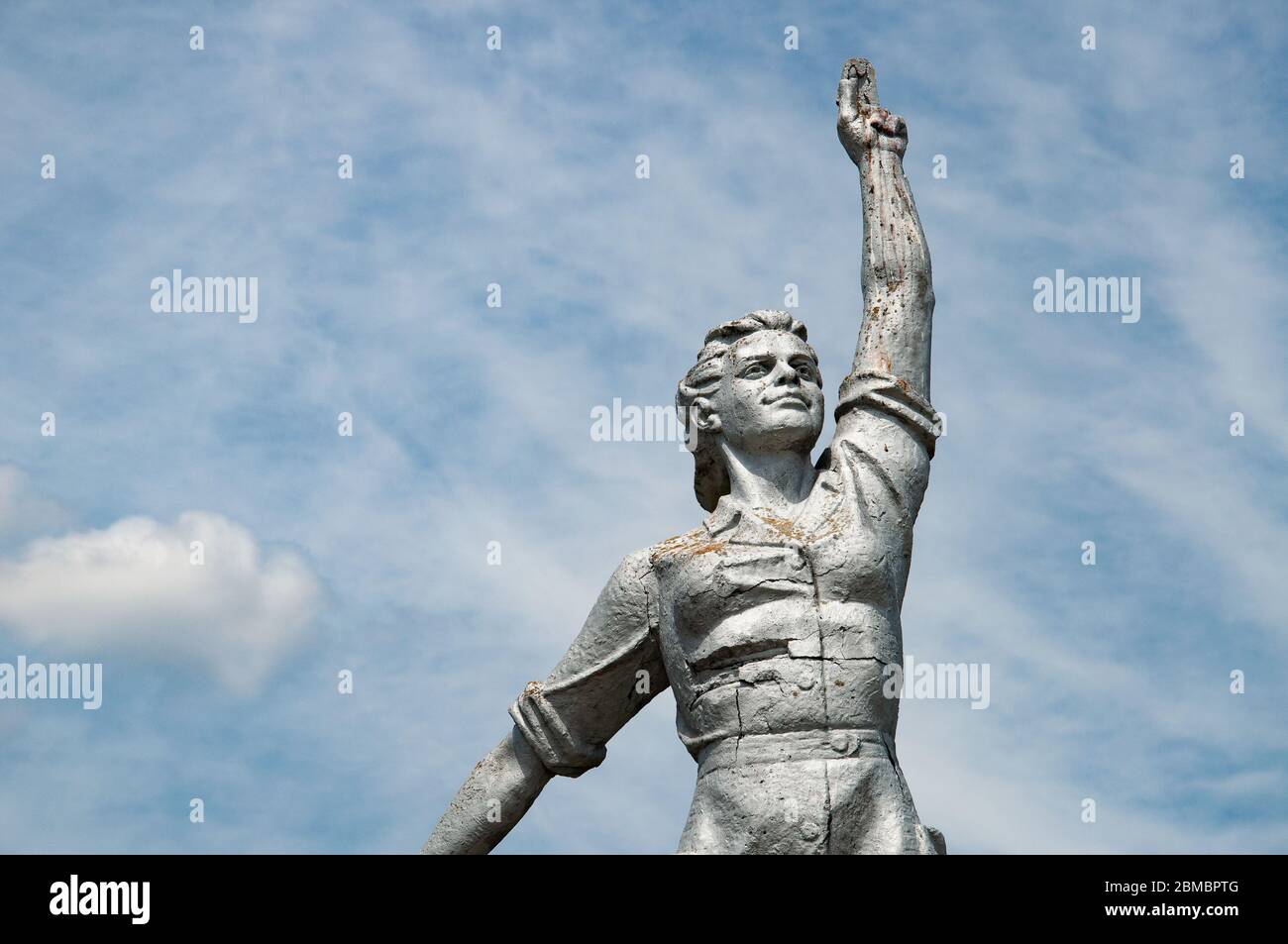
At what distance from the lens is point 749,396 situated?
12.0 m

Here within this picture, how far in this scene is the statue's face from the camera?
11969mm

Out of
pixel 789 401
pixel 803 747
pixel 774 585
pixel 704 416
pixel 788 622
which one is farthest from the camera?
pixel 704 416

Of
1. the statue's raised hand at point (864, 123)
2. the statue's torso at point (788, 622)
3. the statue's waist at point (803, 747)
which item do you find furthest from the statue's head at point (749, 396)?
the statue's waist at point (803, 747)

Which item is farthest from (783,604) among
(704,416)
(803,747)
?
(704,416)

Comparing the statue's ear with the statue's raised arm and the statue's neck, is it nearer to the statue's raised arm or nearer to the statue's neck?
the statue's neck

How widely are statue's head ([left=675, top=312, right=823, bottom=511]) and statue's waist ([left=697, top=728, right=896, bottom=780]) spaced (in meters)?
1.80

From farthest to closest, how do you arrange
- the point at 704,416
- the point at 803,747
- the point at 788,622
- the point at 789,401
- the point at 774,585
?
the point at 704,416 < the point at 789,401 < the point at 774,585 < the point at 788,622 < the point at 803,747

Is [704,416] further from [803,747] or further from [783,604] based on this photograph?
[803,747]

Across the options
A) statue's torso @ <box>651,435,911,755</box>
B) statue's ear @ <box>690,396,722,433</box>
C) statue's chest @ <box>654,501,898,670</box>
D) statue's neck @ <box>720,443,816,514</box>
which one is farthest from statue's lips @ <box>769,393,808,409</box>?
statue's chest @ <box>654,501,898,670</box>

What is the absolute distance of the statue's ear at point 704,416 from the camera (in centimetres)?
1220

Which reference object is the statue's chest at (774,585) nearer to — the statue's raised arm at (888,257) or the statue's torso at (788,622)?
the statue's torso at (788,622)

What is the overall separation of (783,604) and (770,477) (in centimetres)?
102

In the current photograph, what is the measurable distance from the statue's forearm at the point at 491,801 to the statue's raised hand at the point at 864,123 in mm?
4072
